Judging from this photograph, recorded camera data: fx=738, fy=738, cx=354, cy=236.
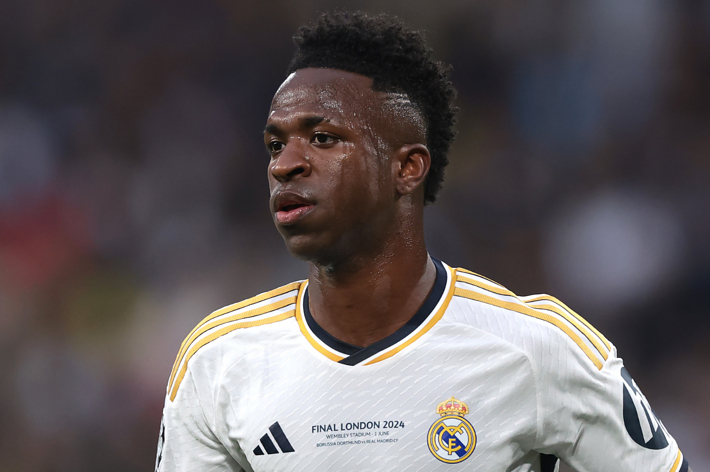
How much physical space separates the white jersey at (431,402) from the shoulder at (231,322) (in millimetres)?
33

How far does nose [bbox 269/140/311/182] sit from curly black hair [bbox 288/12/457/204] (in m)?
0.33

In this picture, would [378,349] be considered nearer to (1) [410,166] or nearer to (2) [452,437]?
(2) [452,437]

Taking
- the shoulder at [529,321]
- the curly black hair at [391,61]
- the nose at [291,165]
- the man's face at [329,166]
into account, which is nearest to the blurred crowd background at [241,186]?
the curly black hair at [391,61]

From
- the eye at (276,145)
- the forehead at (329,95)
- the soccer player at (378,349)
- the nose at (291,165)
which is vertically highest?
the forehead at (329,95)

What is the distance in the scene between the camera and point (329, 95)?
2.25 meters

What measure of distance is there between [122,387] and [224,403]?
263cm

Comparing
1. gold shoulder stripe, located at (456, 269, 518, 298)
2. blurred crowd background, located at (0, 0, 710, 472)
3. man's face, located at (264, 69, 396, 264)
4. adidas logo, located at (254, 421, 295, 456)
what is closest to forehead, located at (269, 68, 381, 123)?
man's face, located at (264, 69, 396, 264)

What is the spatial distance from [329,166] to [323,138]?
100mm

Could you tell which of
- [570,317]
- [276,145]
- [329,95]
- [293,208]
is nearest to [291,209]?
[293,208]

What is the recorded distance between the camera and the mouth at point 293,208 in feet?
7.11

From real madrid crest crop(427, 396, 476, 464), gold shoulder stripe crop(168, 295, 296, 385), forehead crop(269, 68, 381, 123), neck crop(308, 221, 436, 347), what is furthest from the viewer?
gold shoulder stripe crop(168, 295, 296, 385)

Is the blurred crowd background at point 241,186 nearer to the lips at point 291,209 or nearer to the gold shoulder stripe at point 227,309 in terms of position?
the gold shoulder stripe at point 227,309

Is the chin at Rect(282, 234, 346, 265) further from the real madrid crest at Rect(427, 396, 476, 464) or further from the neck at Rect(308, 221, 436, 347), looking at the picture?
the real madrid crest at Rect(427, 396, 476, 464)

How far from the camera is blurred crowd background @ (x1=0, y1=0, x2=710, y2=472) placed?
14.9ft
